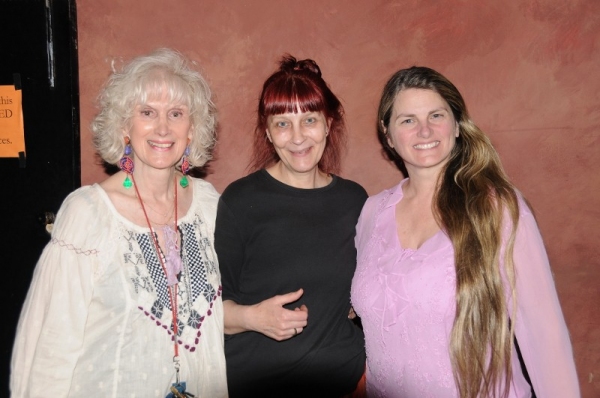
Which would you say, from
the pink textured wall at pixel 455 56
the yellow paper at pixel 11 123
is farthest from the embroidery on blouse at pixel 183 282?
the yellow paper at pixel 11 123

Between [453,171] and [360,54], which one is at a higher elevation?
[360,54]

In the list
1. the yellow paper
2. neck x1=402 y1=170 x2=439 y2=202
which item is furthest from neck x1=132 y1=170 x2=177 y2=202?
the yellow paper

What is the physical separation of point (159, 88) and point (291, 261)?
80 centimetres

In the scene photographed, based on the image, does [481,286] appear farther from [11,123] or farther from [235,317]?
[11,123]

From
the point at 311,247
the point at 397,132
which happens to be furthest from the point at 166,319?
the point at 397,132

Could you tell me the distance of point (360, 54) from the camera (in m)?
2.71

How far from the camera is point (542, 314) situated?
5.34ft

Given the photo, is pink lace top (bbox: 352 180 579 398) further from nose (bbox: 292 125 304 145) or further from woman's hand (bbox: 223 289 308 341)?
nose (bbox: 292 125 304 145)

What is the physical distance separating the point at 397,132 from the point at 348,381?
3.24ft

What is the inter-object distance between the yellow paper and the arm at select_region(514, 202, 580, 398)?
250 centimetres

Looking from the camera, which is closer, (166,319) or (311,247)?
(166,319)

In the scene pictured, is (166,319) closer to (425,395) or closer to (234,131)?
(425,395)

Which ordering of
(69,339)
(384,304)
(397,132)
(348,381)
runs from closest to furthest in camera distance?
(69,339) → (384,304) → (397,132) → (348,381)

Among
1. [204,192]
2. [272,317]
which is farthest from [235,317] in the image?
[204,192]
